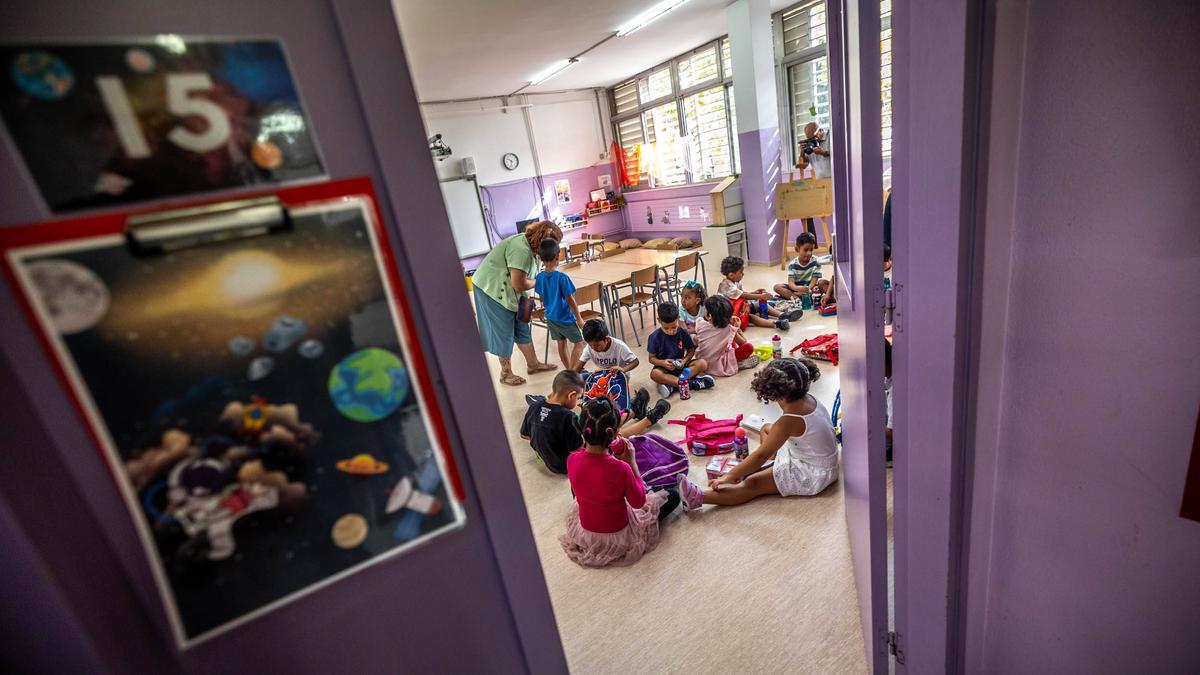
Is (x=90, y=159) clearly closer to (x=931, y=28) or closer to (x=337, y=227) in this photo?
(x=337, y=227)

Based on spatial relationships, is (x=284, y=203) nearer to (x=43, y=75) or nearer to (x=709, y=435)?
(x=43, y=75)

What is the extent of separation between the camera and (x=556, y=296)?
427cm

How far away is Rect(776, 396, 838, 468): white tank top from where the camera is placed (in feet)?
8.07

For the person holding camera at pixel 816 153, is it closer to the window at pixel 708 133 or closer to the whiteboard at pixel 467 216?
the window at pixel 708 133

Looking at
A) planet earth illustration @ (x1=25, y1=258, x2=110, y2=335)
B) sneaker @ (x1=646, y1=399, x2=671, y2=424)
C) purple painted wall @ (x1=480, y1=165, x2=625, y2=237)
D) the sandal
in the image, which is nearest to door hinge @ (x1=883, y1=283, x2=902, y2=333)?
planet earth illustration @ (x1=25, y1=258, x2=110, y2=335)

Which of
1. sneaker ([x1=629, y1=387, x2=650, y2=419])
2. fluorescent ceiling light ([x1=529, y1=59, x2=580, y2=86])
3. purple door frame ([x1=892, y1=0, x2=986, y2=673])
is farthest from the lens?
fluorescent ceiling light ([x1=529, y1=59, x2=580, y2=86])

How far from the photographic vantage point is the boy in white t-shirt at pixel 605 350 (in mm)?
3824

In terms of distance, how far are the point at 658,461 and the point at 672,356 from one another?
133cm

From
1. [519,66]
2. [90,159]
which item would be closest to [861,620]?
[90,159]

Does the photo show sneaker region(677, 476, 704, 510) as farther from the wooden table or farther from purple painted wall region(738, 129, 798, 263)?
purple painted wall region(738, 129, 798, 263)

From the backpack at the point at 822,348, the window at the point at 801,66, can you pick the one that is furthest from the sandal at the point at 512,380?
the window at the point at 801,66

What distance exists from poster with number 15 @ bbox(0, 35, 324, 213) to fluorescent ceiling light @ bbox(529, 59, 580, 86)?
795cm

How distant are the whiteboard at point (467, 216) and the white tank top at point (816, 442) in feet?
25.7

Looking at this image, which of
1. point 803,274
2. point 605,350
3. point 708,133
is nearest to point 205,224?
point 605,350
